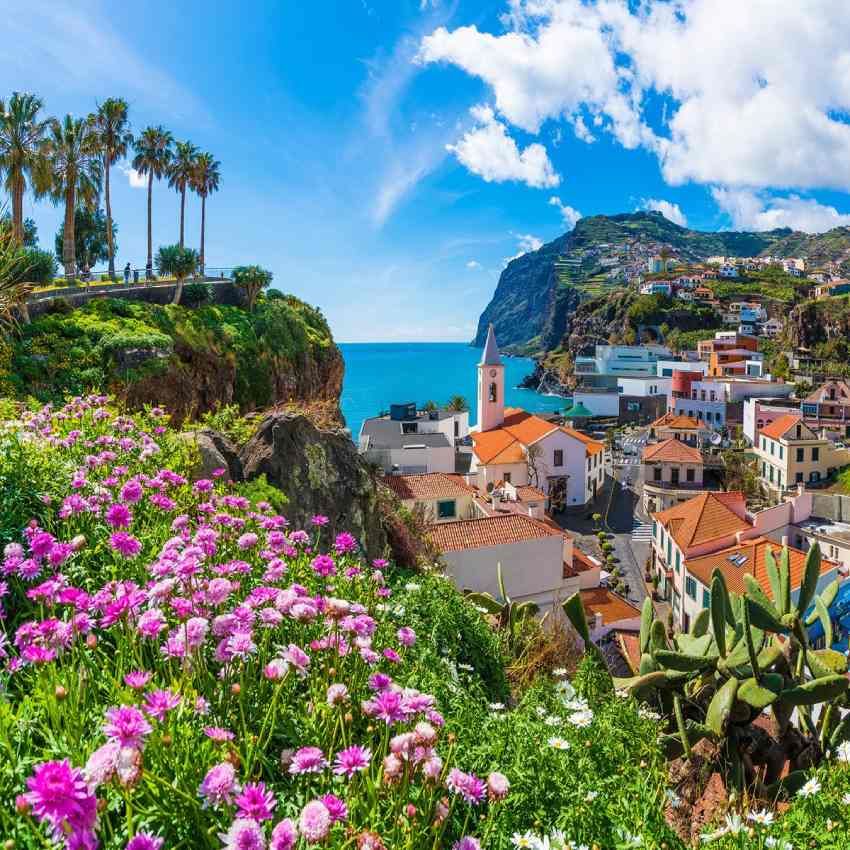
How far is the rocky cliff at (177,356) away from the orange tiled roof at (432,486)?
526 centimetres

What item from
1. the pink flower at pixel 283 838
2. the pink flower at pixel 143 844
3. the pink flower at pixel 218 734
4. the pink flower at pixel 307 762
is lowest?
the pink flower at pixel 307 762

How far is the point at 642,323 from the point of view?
126 metres

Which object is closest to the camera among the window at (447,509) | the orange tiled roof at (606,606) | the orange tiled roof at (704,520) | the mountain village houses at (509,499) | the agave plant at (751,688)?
the agave plant at (751,688)

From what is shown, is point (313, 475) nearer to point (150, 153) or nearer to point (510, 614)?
point (510, 614)

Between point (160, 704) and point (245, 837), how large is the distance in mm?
576

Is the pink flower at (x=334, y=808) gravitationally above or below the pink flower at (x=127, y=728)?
below

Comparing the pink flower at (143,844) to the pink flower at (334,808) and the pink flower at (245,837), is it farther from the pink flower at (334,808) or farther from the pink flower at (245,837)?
the pink flower at (334,808)

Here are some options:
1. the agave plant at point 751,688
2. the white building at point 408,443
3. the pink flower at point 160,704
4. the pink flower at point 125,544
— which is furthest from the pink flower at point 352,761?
the white building at point 408,443

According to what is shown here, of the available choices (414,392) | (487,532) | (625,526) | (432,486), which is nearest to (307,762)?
(487,532)

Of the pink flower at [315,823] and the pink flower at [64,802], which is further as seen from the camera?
the pink flower at [315,823]

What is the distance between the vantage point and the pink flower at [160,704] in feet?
6.17

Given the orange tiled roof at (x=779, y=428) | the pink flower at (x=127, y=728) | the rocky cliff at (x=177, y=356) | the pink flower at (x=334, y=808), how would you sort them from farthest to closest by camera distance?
the orange tiled roof at (x=779, y=428) → the rocky cliff at (x=177, y=356) → the pink flower at (x=334, y=808) → the pink flower at (x=127, y=728)

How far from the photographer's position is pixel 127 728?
1.64 m

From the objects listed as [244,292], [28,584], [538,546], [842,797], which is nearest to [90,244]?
[244,292]
